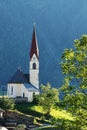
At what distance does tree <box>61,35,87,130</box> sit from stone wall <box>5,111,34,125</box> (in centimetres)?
6132

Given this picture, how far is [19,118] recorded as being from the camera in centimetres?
8638

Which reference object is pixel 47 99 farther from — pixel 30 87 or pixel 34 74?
pixel 34 74

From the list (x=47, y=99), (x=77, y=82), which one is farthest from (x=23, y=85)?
(x=77, y=82)

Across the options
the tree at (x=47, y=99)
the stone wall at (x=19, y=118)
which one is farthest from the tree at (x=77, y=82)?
the tree at (x=47, y=99)

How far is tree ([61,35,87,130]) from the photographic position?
77.7ft

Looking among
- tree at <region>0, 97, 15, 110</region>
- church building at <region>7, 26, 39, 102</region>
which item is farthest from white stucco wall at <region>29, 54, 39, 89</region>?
tree at <region>0, 97, 15, 110</region>

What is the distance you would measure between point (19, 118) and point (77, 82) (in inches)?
2476

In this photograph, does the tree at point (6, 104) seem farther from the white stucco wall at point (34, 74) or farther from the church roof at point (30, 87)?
the white stucco wall at point (34, 74)

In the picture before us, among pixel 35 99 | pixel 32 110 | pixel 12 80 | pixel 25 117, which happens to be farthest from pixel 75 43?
pixel 12 80

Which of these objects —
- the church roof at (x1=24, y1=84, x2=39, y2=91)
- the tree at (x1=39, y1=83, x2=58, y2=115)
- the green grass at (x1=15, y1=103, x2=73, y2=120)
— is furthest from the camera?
the church roof at (x1=24, y1=84, x2=39, y2=91)

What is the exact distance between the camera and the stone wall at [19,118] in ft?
281

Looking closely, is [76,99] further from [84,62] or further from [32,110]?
[32,110]

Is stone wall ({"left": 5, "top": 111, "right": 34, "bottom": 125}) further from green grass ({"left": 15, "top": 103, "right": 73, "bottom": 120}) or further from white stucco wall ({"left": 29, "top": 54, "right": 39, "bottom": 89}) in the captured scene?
white stucco wall ({"left": 29, "top": 54, "right": 39, "bottom": 89})

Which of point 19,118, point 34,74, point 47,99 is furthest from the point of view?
point 34,74
